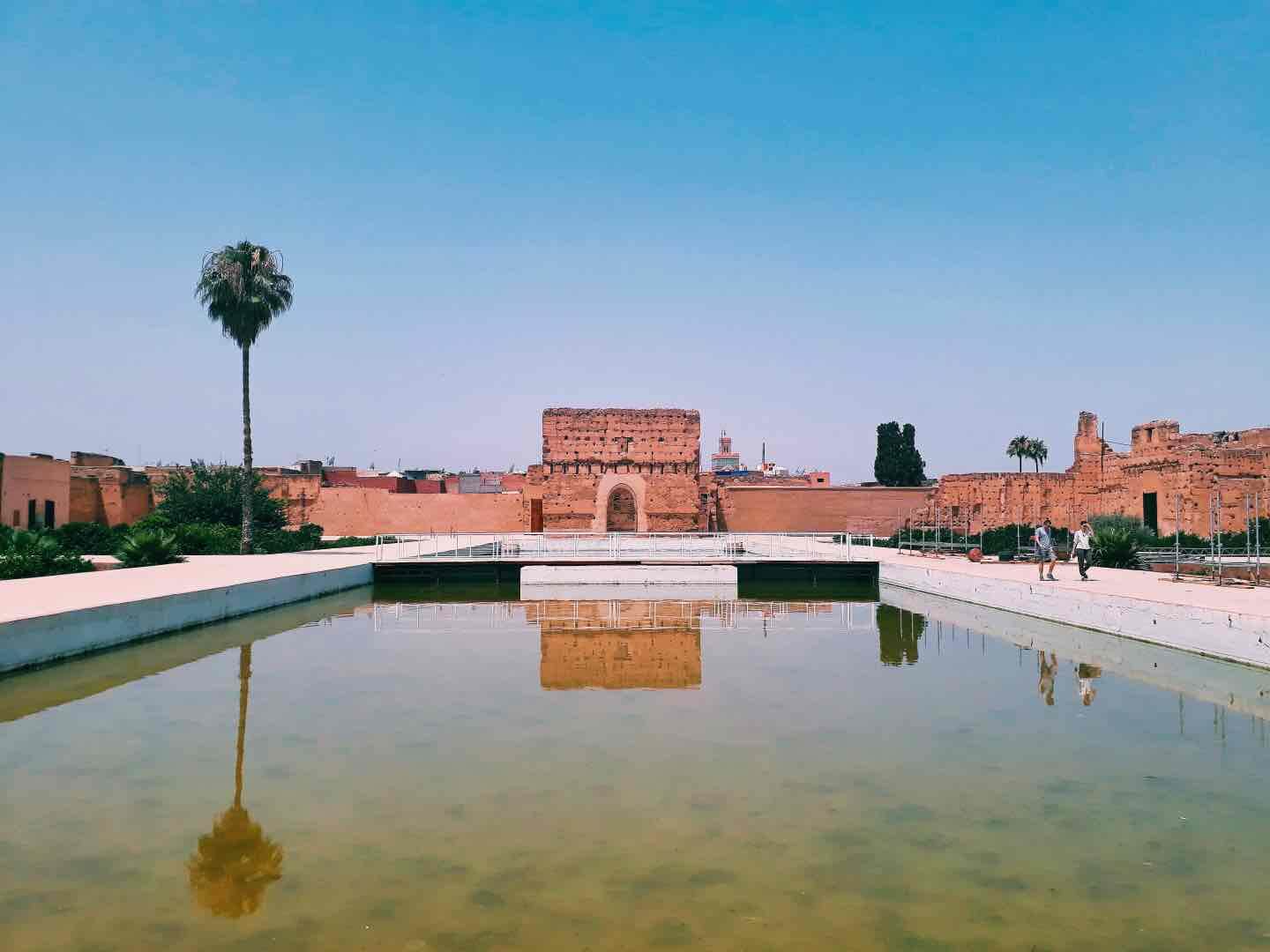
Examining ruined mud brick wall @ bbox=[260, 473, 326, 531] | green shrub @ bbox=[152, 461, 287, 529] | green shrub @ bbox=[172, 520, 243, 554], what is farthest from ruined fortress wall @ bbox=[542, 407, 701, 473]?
green shrub @ bbox=[172, 520, 243, 554]

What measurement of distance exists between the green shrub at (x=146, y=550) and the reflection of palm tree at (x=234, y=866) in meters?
14.7

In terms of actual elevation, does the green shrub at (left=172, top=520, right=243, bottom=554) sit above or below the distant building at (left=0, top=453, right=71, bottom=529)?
below

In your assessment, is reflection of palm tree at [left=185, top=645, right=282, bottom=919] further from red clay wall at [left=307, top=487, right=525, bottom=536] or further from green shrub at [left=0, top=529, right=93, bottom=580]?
red clay wall at [left=307, top=487, right=525, bottom=536]

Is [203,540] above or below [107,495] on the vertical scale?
below

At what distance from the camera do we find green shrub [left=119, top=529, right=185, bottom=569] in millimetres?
18391

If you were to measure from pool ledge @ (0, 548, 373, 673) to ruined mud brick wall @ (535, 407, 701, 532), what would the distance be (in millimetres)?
17239

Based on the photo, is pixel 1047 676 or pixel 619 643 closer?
pixel 1047 676

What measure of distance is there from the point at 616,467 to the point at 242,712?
29130 millimetres

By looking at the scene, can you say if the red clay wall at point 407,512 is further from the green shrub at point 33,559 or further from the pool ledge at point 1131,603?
the pool ledge at point 1131,603

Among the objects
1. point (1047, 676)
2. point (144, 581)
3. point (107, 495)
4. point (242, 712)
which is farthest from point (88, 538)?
point (1047, 676)

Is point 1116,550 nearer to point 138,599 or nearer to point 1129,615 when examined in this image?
point 1129,615

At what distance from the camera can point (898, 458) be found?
46.5 metres

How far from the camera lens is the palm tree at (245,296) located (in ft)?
72.6

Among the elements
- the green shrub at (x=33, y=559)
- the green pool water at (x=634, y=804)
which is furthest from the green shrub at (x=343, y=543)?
the green pool water at (x=634, y=804)
